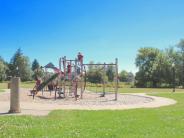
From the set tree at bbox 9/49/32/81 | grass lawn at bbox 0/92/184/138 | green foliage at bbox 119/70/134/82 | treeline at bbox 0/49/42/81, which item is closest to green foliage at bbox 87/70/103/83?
grass lawn at bbox 0/92/184/138

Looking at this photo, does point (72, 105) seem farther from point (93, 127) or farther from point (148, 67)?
point (148, 67)

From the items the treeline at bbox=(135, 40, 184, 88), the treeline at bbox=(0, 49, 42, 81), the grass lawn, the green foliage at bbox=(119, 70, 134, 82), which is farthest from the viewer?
the green foliage at bbox=(119, 70, 134, 82)

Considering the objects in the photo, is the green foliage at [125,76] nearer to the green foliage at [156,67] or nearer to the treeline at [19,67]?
the green foliage at [156,67]

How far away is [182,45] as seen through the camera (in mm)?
106562

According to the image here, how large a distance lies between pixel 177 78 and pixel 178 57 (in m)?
9.94

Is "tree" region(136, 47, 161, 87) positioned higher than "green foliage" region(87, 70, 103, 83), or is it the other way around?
"tree" region(136, 47, 161, 87)

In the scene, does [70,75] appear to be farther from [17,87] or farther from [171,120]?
[171,120]

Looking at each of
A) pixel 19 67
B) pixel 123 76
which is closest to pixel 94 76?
pixel 19 67

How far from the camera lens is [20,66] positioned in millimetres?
118500

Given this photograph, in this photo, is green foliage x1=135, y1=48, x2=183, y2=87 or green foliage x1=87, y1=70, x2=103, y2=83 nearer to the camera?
green foliage x1=87, y1=70, x2=103, y2=83

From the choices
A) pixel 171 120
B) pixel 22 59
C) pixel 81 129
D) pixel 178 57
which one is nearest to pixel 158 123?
pixel 171 120

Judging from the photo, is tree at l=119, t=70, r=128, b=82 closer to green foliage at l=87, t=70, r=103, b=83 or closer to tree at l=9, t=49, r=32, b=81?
tree at l=9, t=49, r=32, b=81

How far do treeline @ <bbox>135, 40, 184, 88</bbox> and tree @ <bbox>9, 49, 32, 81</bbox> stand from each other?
3341cm

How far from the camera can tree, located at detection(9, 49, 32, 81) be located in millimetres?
117562
